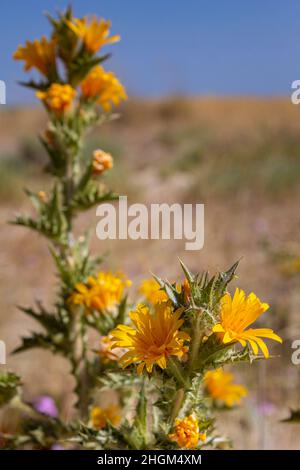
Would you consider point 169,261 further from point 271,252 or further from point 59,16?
point 59,16

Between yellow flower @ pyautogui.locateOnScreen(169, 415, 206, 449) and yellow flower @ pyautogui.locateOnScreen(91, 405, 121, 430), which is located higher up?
yellow flower @ pyautogui.locateOnScreen(169, 415, 206, 449)

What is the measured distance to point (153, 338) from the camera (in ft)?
4.35

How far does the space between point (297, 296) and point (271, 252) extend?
766mm

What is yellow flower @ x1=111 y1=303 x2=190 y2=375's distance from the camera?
49.6 inches

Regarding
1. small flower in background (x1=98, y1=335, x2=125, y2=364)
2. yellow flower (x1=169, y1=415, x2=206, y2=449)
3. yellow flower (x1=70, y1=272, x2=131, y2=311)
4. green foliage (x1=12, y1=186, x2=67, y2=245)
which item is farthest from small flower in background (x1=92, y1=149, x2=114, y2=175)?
yellow flower (x1=169, y1=415, x2=206, y2=449)

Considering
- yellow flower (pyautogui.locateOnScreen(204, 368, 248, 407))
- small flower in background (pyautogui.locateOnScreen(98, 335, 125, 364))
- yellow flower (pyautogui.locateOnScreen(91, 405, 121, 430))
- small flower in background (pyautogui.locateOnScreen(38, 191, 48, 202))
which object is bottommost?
yellow flower (pyautogui.locateOnScreen(91, 405, 121, 430))

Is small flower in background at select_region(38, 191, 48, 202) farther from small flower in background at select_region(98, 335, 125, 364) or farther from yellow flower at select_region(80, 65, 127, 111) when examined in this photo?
small flower in background at select_region(98, 335, 125, 364)

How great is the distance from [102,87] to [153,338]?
1.47 m

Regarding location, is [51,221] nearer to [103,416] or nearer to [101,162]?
[101,162]

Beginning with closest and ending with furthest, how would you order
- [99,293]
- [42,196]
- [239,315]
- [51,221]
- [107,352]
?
[239,315]
[107,352]
[99,293]
[51,221]
[42,196]

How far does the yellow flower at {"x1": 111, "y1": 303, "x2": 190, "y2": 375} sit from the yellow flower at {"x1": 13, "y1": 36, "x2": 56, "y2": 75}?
1474 mm

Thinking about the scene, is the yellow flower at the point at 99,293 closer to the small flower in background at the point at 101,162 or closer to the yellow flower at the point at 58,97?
the small flower in background at the point at 101,162

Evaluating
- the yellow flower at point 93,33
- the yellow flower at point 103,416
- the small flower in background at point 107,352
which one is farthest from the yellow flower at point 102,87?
the yellow flower at point 103,416

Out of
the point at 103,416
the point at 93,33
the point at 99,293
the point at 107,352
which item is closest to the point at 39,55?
the point at 93,33
